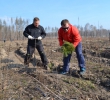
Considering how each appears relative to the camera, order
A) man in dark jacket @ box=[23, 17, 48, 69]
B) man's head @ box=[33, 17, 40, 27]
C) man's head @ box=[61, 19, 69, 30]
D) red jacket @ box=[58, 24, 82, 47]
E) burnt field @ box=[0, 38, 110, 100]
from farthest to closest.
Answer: man in dark jacket @ box=[23, 17, 48, 69], man's head @ box=[33, 17, 40, 27], red jacket @ box=[58, 24, 82, 47], man's head @ box=[61, 19, 69, 30], burnt field @ box=[0, 38, 110, 100]

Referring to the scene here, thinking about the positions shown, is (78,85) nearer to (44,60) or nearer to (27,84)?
(27,84)

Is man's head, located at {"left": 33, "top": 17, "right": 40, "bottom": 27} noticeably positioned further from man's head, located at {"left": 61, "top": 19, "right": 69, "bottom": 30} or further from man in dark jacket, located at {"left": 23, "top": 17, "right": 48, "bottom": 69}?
man's head, located at {"left": 61, "top": 19, "right": 69, "bottom": 30}

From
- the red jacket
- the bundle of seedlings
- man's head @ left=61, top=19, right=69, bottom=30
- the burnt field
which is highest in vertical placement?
man's head @ left=61, top=19, right=69, bottom=30

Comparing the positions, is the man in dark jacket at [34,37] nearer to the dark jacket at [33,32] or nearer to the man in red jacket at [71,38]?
the dark jacket at [33,32]

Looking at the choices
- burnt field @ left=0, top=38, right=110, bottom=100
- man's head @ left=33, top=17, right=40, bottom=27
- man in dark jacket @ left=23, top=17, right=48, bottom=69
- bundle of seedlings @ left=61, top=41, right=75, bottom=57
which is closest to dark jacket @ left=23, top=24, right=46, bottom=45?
man in dark jacket @ left=23, top=17, right=48, bottom=69

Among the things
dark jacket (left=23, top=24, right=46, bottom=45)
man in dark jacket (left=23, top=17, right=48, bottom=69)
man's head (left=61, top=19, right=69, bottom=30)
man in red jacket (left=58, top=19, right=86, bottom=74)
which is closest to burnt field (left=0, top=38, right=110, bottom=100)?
man in red jacket (left=58, top=19, right=86, bottom=74)

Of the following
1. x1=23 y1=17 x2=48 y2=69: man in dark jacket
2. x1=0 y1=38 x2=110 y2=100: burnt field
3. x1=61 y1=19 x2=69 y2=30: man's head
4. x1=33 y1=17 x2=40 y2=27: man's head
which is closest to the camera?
x1=0 y1=38 x2=110 y2=100: burnt field

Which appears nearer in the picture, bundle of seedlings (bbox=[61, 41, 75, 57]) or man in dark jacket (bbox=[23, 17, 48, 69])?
bundle of seedlings (bbox=[61, 41, 75, 57])

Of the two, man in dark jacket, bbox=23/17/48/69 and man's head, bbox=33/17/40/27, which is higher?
man's head, bbox=33/17/40/27

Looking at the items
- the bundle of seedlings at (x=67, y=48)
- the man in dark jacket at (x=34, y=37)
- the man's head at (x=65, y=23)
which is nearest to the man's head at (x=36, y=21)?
the man in dark jacket at (x=34, y=37)

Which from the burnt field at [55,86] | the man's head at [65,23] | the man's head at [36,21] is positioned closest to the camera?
the burnt field at [55,86]

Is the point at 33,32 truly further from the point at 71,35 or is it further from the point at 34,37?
the point at 71,35

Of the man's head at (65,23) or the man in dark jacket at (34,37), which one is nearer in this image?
the man's head at (65,23)

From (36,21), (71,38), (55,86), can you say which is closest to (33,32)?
(36,21)
